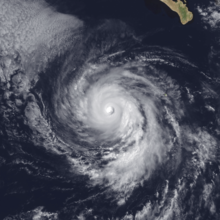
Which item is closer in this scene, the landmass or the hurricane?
the hurricane

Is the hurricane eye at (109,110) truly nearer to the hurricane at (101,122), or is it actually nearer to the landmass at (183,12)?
the hurricane at (101,122)

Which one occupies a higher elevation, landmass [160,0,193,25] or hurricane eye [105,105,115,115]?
landmass [160,0,193,25]

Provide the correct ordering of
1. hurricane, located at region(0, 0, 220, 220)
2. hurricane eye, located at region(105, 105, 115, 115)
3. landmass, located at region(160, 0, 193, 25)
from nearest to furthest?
hurricane, located at region(0, 0, 220, 220)
landmass, located at region(160, 0, 193, 25)
hurricane eye, located at region(105, 105, 115, 115)

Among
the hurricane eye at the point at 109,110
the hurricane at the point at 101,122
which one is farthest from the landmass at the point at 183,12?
the hurricane eye at the point at 109,110

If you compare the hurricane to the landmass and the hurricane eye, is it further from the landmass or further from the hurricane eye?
the landmass

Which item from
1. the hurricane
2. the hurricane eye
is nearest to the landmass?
the hurricane

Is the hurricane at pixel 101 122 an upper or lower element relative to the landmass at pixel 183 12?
lower

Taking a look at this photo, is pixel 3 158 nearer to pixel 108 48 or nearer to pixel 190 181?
pixel 108 48

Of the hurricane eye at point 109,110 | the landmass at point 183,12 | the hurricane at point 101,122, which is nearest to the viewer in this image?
the hurricane at point 101,122
